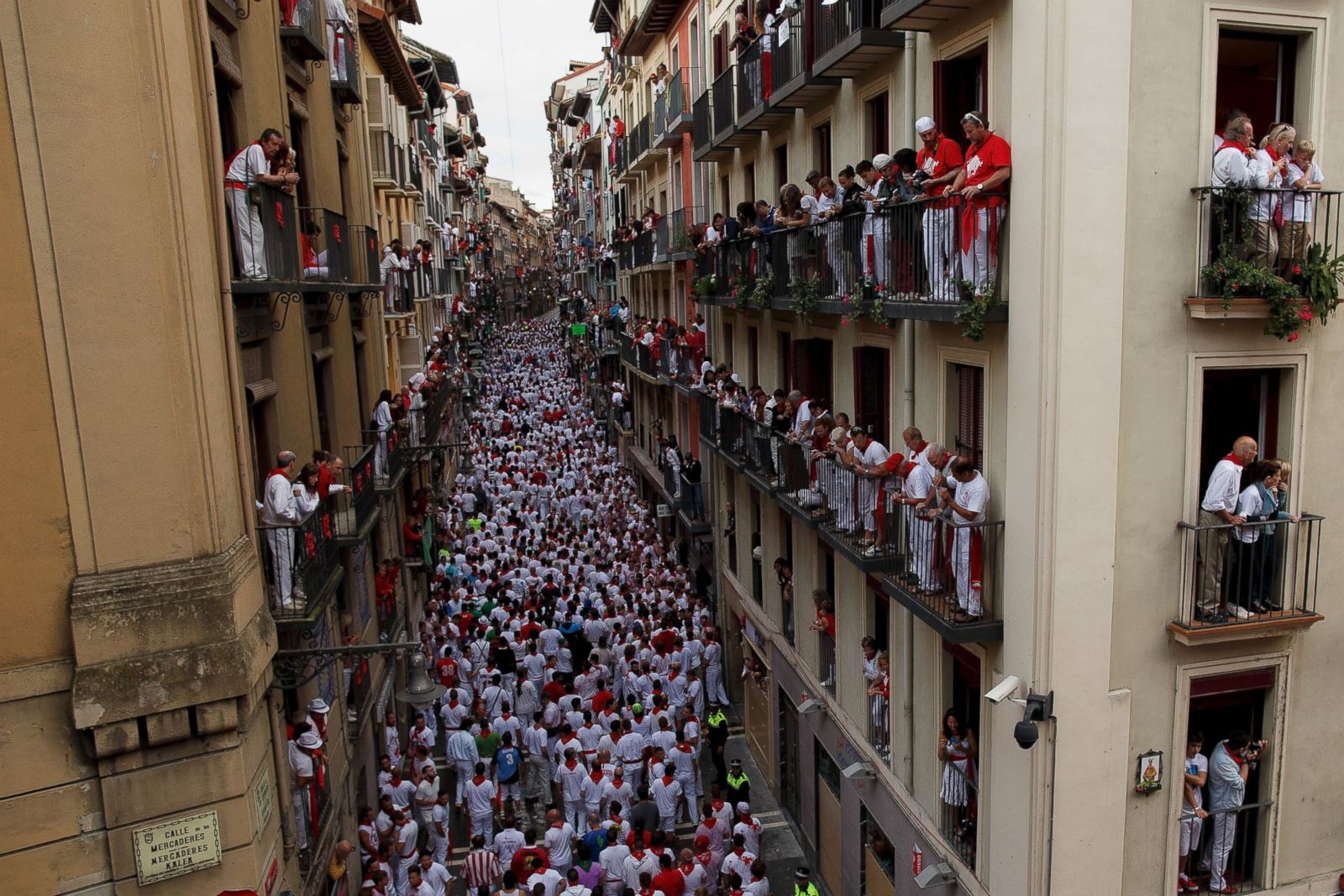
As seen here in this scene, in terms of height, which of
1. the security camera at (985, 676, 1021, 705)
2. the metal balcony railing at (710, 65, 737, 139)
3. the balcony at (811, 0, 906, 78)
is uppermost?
the metal balcony railing at (710, 65, 737, 139)

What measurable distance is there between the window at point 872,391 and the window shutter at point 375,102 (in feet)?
46.5

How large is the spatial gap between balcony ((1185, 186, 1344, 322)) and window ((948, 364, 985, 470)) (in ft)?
6.21

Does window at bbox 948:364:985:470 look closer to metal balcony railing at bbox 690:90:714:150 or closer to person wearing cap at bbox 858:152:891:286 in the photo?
person wearing cap at bbox 858:152:891:286

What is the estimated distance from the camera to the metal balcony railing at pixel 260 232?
8.52m

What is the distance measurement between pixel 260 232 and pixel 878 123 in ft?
22.9

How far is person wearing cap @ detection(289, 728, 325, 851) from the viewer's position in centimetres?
930

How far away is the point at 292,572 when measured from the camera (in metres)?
8.79

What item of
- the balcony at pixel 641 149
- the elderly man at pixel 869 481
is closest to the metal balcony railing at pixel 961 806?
the elderly man at pixel 869 481

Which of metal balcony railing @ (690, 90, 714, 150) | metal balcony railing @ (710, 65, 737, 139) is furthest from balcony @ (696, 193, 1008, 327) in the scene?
metal balcony railing @ (690, 90, 714, 150)

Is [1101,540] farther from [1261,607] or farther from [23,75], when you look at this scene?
[23,75]

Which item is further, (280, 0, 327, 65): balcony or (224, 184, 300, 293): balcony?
(280, 0, 327, 65): balcony

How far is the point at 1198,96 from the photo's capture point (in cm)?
775

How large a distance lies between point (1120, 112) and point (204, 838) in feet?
28.7

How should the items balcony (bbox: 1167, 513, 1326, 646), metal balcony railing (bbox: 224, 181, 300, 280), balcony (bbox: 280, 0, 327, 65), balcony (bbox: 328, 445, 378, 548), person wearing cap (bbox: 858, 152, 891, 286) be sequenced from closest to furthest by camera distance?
balcony (bbox: 1167, 513, 1326, 646)
metal balcony railing (bbox: 224, 181, 300, 280)
person wearing cap (bbox: 858, 152, 891, 286)
balcony (bbox: 328, 445, 378, 548)
balcony (bbox: 280, 0, 327, 65)
